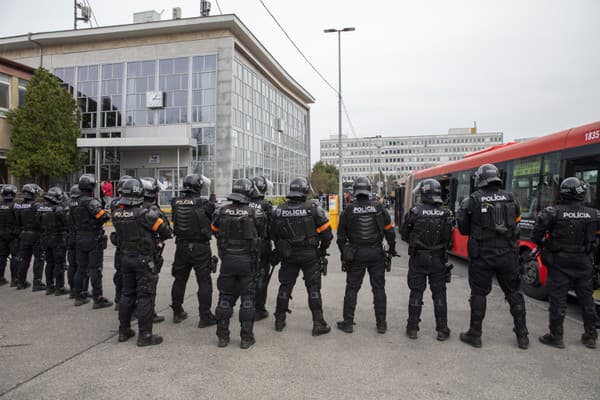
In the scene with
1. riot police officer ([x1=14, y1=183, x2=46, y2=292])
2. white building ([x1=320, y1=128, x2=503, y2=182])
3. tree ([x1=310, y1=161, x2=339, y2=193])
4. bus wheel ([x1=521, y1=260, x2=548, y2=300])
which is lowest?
bus wheel ([x1=521, y1=260, x2=548, y2=300])

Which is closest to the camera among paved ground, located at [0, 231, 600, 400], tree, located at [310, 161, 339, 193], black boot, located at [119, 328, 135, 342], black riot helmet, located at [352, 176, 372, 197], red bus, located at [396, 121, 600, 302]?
paved ground, located at [0, 231, 600, 400]

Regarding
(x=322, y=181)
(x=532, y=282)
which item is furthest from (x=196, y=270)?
(x=322, y=181)

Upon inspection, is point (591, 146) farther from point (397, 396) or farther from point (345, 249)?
point (397, 396)

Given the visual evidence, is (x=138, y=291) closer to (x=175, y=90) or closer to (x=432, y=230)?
(x=432, y=230)

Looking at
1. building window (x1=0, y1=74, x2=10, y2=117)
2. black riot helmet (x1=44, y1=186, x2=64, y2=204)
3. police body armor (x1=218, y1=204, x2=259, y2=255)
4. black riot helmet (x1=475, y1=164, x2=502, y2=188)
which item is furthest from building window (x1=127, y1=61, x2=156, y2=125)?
black riot helmet (x1=475, y1=164, x2=502, y2=188)

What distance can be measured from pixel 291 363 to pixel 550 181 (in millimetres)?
5219

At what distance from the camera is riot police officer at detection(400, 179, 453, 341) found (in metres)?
4.42

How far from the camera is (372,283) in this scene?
4715 millimetres

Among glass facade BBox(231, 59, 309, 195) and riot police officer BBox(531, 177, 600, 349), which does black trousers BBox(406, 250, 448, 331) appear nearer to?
riot police officer BBox(531, 177, 600, 349)

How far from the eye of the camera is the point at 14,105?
21.7 metres

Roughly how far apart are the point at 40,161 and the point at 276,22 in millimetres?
16737

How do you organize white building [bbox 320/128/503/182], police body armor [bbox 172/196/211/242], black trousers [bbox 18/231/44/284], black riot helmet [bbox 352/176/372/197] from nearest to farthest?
black riot helmet [bbox 352/176/372/197]
police body armor [bbox 172/196/211/242]
black trousers [bbox 18/231/44/284]
white building [bbox 320/128/503/182]

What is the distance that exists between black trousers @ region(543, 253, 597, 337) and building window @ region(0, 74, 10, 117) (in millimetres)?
26578

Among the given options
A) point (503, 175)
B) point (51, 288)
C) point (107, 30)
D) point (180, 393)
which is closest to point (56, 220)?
point (51, 288)
